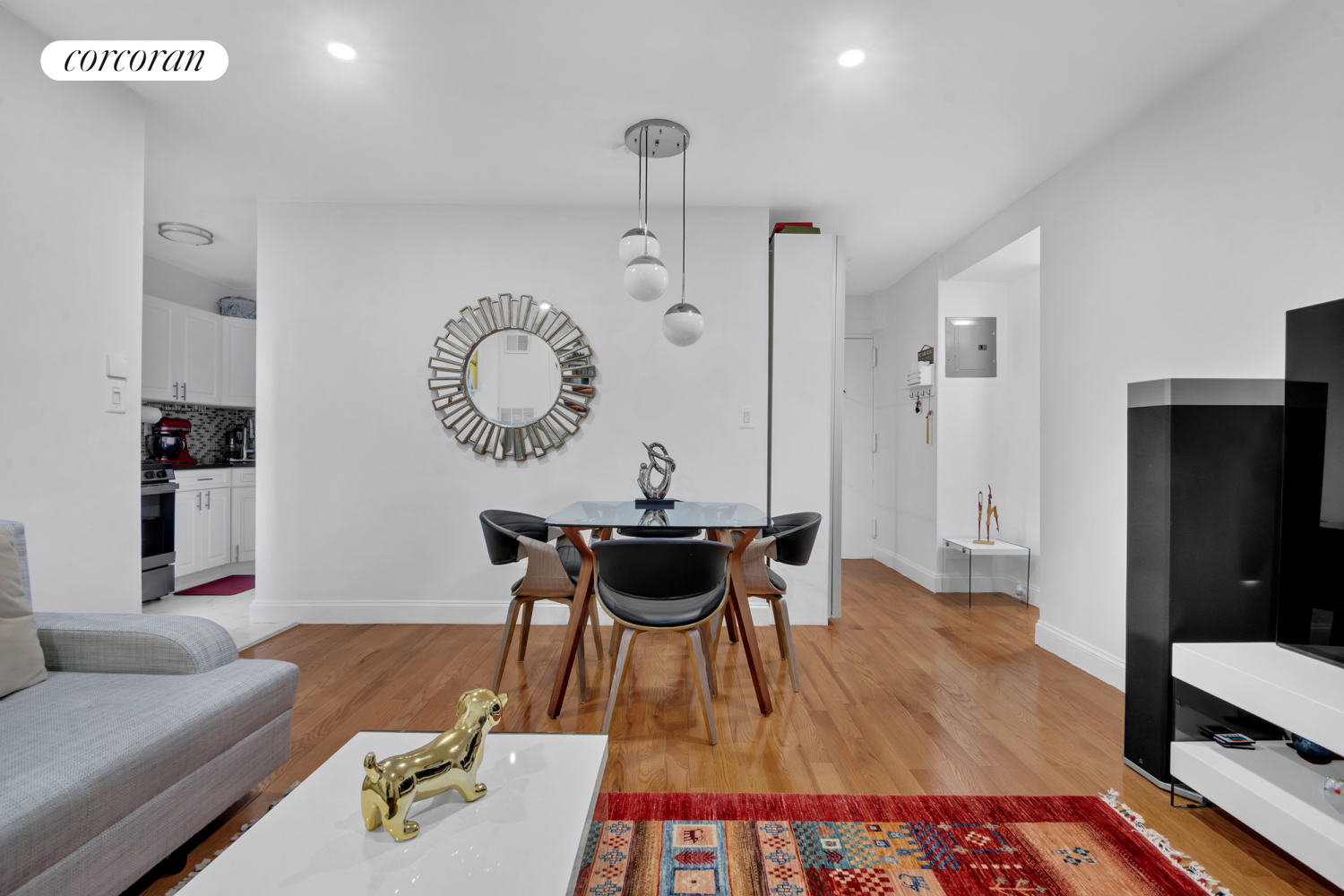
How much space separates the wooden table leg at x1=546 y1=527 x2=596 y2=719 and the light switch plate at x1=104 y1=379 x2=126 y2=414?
1864 mm

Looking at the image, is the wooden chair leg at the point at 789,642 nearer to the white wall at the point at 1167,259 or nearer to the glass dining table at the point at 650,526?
the glass dining table at the point at 650,526

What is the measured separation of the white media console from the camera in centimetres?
145

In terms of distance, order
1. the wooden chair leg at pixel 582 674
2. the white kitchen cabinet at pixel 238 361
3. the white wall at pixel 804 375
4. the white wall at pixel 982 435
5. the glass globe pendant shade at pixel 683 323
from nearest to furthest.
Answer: the wooden chair leg at pixel 582 674, the glass globe pendant shade at pixel 683 323, the white wall at pixel 804 375, the white wall at pixel 982 435, the white kitchen cabinet at pixel 238 361

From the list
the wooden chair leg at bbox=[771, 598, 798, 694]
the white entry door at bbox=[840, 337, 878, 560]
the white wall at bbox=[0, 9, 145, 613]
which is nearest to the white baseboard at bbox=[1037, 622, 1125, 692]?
the wooden chair leg at bbox=[771, 598, 798, 694]

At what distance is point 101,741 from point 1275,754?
3.02 metres

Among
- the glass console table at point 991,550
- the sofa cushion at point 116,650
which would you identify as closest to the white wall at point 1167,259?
the glass console table at point 991,550

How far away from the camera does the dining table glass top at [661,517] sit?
2506 mm

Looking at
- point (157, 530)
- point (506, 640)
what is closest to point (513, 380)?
point (506, 640)

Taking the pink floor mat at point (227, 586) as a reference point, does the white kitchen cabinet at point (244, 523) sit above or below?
above

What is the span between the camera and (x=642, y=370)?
3838mm

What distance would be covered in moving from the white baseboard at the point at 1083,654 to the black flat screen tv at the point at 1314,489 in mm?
1091

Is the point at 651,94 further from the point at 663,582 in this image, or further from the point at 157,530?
the point at 157,530

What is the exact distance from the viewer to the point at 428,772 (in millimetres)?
1119

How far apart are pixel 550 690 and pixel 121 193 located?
2708 millimetres
